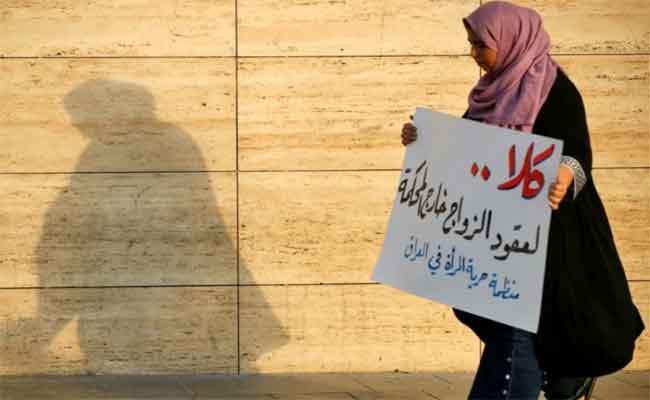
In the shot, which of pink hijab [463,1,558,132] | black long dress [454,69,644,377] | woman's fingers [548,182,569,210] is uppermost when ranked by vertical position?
pink hijab [463,1,558,132]

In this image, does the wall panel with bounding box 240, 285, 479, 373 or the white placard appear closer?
the white placard

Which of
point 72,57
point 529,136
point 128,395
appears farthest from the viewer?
point 72,57

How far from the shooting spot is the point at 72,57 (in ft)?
24.5

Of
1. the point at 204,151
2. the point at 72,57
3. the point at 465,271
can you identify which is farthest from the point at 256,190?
the point at 465,271

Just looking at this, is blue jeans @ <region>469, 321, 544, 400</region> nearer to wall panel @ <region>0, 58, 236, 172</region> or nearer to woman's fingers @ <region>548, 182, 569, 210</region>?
woman's fingers @ <region>548, 182, 569, 210</region>

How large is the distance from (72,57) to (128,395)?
6.48 feet

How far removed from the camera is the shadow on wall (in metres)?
7.46

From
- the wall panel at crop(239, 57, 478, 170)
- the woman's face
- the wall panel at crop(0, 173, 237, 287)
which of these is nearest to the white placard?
the woman's face

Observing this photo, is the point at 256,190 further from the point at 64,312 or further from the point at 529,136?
the point at 529,136

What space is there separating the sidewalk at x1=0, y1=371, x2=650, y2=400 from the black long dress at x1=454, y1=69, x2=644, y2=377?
2.32 metres

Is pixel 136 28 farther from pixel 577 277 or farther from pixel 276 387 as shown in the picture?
pixel 577 277

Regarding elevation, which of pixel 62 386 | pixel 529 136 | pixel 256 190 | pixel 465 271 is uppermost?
pixel 529 136

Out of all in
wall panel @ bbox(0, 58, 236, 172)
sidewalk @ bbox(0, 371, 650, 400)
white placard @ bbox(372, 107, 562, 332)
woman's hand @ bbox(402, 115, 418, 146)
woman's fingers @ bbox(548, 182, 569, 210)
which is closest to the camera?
woman's fingers @ bbox(548, 182, 569, 210)

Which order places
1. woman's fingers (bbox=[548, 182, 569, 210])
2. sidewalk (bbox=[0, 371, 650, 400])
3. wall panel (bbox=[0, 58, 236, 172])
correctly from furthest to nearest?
1. wall panel (bbox=[0, 58, 236, 172])
2. sidewalk (bbox=[0, 371, 650, 400])
3. woman's fingers (bbox=[548, 182, 569, 210])
